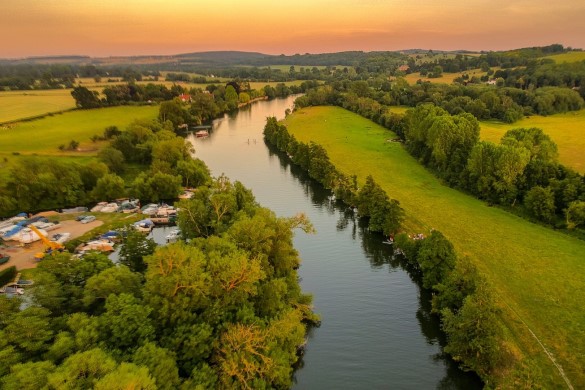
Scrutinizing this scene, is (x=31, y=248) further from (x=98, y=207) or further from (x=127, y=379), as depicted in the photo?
(x=127, y=379)

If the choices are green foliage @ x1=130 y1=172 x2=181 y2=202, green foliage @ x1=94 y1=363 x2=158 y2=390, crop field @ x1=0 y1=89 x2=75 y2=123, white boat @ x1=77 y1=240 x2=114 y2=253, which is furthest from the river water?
crop field @ x1=0 y1=89 x2=75 y2=123

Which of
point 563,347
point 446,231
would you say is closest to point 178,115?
point 446,231

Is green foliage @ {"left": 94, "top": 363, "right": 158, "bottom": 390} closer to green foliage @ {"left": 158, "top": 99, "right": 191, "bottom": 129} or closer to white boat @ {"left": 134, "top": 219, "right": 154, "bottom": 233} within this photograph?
white boat @ {"left": 134, "top": 219, "right": 154, "bottom": 233}

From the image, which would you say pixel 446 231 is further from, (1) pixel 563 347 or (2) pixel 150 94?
(2) pixel 150 94

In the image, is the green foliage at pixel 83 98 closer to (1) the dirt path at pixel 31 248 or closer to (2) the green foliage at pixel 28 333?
(1) the dirt path at pixel 31 248

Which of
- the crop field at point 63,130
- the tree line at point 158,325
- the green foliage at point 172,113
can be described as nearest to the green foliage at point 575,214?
the tree line at point 158,325

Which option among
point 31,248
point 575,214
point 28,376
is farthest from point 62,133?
point 575,214
